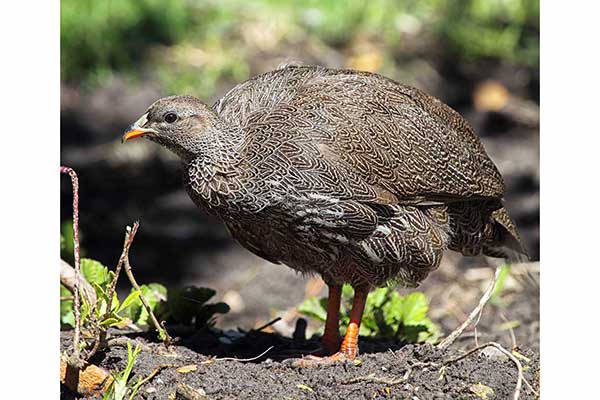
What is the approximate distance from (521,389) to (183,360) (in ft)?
4.26

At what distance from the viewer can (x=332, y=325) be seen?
445cm

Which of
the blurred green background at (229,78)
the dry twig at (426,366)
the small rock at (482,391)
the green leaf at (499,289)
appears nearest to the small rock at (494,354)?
the dry twig at (426,366)

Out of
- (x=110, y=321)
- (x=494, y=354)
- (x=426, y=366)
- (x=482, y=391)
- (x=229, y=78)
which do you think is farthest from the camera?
(x=229, y=78)

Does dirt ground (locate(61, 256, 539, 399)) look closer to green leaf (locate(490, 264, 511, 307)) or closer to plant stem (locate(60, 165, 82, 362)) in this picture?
plant stem (locate(60, 165, 82, 362))

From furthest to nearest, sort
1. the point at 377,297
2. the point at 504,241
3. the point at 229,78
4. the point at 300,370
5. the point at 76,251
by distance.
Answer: the point at 229,78 < the point at 377,297 < the point at 504,241 < the point at 300,370 < the point at 76,251

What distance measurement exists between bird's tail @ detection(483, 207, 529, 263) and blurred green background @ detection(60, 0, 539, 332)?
5.20 feet

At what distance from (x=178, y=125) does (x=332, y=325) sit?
3.90 ft

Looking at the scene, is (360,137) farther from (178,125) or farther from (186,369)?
(186,369)

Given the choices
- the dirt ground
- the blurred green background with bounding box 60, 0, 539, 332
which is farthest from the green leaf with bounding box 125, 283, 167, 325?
the blurred green background with bounding box 60, 0, 539, 332

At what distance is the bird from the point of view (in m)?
3.79

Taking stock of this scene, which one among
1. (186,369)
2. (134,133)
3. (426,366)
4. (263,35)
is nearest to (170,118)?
(134,133)

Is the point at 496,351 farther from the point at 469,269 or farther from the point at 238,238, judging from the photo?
the point at 469,269

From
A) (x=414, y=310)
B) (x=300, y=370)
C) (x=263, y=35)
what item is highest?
(x=263, y=35)

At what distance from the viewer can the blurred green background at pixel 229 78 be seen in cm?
651
